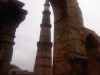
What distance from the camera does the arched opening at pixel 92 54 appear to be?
7.09 metres

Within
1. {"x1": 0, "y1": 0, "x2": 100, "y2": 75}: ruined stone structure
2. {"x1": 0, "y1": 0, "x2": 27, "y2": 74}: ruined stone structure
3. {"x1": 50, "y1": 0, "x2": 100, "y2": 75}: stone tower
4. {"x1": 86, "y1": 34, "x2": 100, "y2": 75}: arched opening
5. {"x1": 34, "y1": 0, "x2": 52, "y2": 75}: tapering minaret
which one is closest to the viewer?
{"x1": 0, "y1": 0, "x2": 27, "y2": 74}: ruined stone structure

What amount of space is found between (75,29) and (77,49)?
747 millimetres

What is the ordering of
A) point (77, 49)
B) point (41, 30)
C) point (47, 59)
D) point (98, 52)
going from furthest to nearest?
point (41, 30), point (47, 59), point (98, 52), point (77, 49)

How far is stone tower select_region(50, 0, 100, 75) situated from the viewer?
5.68 metres

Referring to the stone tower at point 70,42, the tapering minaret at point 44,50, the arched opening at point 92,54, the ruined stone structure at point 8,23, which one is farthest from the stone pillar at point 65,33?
the tapering minaret at point 44,50

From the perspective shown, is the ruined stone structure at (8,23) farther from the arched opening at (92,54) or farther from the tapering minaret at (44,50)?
the tapering minaret at (44,50)

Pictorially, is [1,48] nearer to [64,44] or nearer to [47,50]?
[64,44]

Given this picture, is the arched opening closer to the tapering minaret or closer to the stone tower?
the stone tower

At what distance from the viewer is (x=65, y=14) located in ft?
20.7

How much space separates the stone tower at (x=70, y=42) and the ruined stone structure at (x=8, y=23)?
2.29 m

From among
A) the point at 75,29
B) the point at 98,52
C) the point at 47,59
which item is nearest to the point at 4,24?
the point at 75,29

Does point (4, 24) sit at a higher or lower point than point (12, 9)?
lower

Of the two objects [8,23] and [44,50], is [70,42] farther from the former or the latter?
[44,50]

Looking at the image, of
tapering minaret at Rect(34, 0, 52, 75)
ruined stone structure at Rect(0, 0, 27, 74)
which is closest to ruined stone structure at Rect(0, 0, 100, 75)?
ruined stone structure at Rect(0, 0, 27, 74)
